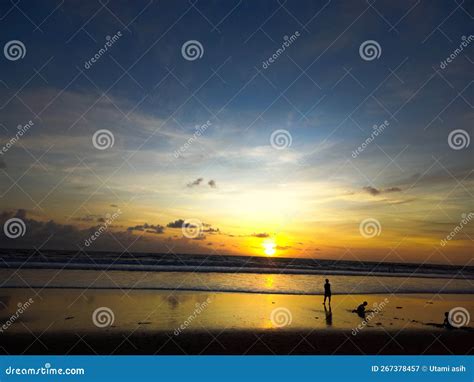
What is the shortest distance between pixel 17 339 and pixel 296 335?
33.1ft

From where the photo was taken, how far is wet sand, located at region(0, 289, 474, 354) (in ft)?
37.8

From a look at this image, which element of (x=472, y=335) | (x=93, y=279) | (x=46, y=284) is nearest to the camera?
(x=472, y=335)

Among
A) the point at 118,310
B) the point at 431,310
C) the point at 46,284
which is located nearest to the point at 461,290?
the point at 431,310

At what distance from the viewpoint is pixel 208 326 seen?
44.4ft

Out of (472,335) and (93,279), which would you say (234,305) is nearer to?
(472,335)

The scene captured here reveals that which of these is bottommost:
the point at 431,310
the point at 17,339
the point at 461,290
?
the point at 17,339

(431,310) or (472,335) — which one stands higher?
(431,310)

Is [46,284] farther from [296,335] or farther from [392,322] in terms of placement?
[392,322]

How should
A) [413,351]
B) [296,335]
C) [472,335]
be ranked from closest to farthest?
[413,351]
[296,335]
[472,335]

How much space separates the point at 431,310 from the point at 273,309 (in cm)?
927

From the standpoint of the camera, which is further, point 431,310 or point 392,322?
point 431,310

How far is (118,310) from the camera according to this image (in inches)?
600

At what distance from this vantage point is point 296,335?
12875 mm

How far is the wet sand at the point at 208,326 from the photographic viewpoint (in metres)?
11.5
